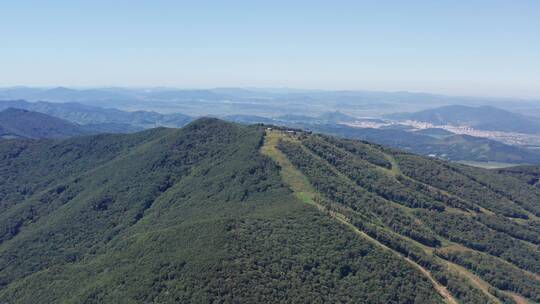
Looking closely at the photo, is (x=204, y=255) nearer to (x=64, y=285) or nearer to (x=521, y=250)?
(x=64, y=285)

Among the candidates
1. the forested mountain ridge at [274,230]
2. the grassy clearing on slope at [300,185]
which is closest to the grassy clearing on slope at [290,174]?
the grassy clearing on slope at [300,185]

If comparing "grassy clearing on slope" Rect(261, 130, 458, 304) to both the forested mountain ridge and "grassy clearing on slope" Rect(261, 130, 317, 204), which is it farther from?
the forested mountain ridge

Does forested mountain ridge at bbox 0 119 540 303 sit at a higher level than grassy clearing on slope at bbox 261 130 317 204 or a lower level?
lower

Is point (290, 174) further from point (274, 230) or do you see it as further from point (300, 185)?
point (274, 230)

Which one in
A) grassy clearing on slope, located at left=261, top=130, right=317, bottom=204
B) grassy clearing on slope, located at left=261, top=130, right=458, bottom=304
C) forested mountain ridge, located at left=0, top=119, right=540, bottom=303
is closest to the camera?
forested mountain ridge, located at left=0, top=119, right=540, bottom=303

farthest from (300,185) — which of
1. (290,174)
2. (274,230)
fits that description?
(274,230)

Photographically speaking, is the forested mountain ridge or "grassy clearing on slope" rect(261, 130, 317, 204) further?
"grassy clearing on slope" rect(261, 130, 317, 204)

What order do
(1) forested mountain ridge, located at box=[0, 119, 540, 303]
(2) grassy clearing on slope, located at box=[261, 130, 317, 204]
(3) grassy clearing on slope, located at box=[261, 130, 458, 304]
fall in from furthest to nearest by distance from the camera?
(2) grassy clearing on slope, located at box=[261, 130, 317, 204] < (3) grassy clearing on slope, located at box=[261, 130, 458, 304] < (1) forested mountain ridge, located at box=[0, 119, 540, 303]

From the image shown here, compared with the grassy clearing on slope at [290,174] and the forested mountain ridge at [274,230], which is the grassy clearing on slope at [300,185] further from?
the forested mountain ridge at [274,230]

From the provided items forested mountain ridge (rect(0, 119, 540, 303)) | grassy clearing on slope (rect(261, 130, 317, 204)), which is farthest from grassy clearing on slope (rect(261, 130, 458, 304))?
forested mountain ridge (rect(0, 119, 540, 303))
